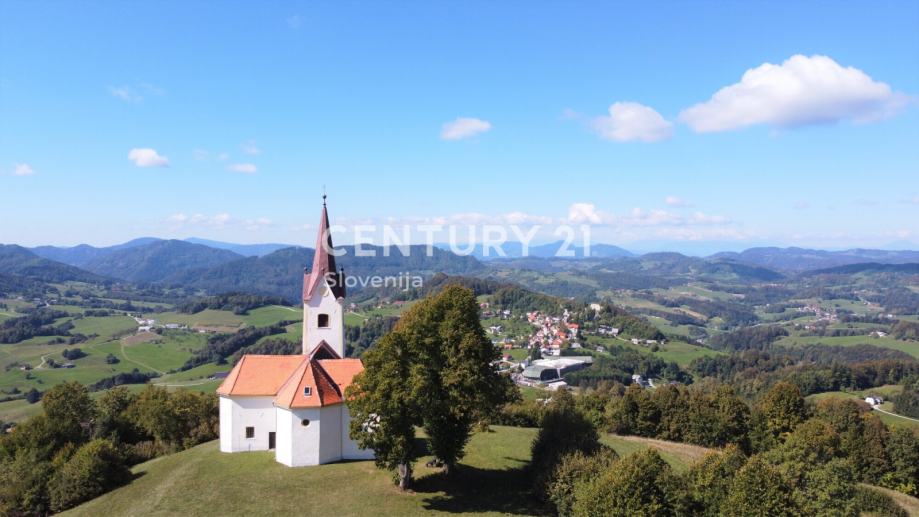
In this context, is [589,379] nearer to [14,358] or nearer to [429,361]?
[429,361]

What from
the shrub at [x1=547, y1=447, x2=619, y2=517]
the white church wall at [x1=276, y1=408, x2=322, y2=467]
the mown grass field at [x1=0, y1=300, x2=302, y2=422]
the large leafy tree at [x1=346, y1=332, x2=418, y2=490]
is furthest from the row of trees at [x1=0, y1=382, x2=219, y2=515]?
the mown grass field at [x1=0, y1=300, x2=302, y2=422]

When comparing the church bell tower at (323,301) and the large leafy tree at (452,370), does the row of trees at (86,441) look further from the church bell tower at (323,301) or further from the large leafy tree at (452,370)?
the large leafy tree at (452,370)

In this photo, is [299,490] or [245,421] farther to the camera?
[245,421]

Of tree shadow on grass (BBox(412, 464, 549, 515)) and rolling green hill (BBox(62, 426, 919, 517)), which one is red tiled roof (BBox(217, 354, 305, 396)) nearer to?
rolling green hill (BBox(62, 426, 919, 517))

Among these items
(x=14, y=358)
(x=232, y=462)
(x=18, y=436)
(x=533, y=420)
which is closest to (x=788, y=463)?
(x=533, y=420)

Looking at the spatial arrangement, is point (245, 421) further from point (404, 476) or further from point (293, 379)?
point (404, 476)

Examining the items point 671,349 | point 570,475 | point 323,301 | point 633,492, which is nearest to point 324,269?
point 323,301
